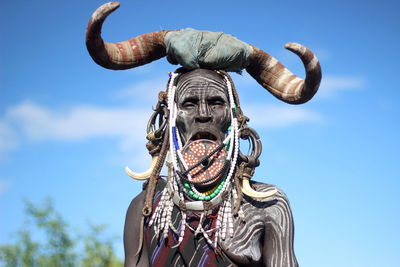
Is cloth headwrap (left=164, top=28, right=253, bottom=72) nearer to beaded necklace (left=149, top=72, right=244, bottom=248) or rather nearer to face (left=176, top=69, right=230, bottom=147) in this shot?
face (left=176, top=69, right=230, bottom=147)

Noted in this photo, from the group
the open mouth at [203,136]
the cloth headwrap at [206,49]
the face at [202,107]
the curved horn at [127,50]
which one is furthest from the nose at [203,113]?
the curved horn at [127,50]

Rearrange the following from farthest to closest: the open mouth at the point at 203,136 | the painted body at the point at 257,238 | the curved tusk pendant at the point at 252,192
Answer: the open mouth at the point at 203,136 < the curved tusk pendant at the point at 252,192 < the painted body at the point at 257,238

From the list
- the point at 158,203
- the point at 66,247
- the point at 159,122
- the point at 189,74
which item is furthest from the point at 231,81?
the point at 66,247

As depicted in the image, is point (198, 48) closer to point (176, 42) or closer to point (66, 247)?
point (176, 42)

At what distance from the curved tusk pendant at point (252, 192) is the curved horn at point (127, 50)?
1319 millimetres

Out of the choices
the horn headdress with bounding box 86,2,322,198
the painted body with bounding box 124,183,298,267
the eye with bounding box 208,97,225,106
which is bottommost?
the painted body with bounding box 124,183,298,267

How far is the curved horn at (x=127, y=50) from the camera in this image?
219 inches

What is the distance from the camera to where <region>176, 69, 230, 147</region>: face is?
215 inches

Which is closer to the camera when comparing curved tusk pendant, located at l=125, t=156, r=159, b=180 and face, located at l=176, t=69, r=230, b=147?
face, located at l=176, t=69, r=230, b=147

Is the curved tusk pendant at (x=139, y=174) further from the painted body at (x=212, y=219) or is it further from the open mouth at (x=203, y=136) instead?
the open mouth at (x=203, y=136)

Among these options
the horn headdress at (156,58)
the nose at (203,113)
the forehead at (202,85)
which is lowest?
the nose at (203,113)

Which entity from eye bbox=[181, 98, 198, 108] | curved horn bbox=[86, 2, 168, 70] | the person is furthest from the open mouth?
curved horn bbox=[86, 2, 168, 70]

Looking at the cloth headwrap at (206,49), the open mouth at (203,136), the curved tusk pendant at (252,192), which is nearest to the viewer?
the curved tusk pendant at (252,192)

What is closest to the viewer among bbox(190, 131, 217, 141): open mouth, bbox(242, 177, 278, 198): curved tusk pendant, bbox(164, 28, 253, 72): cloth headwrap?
bbox(242, 177, 278, 198): curved tusk pendant
